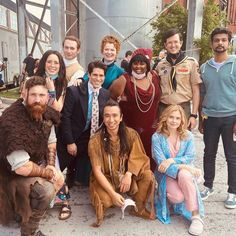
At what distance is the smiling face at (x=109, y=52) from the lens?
336 cm

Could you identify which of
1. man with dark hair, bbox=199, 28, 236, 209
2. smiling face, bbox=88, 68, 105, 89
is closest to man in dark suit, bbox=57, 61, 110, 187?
smiling face, bbox=88, 68, 105, 89

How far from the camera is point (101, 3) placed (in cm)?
877

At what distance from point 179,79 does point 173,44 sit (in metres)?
0.38

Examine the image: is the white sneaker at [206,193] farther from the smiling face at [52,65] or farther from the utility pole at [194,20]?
the utility pole at [194,20]

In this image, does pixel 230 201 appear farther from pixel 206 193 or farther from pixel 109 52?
pixel 109 52

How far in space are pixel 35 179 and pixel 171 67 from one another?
1.89 metres

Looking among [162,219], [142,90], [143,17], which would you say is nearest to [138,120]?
[142,90]

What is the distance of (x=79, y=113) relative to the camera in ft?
10.7

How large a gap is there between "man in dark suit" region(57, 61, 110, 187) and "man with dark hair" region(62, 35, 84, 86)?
158 millimetres

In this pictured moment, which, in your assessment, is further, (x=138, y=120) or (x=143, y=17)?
(x=143, y=17)

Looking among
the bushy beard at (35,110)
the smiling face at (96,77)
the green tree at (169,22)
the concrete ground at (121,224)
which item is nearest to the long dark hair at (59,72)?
the smiling face at (96,77)

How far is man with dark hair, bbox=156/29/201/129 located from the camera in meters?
3.32

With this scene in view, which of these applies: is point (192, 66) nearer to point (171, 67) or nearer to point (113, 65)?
point (171, 67)

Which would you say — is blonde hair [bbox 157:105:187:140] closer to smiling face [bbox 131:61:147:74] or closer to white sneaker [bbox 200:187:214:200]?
smiling face [bbox 131:61:147:74]
